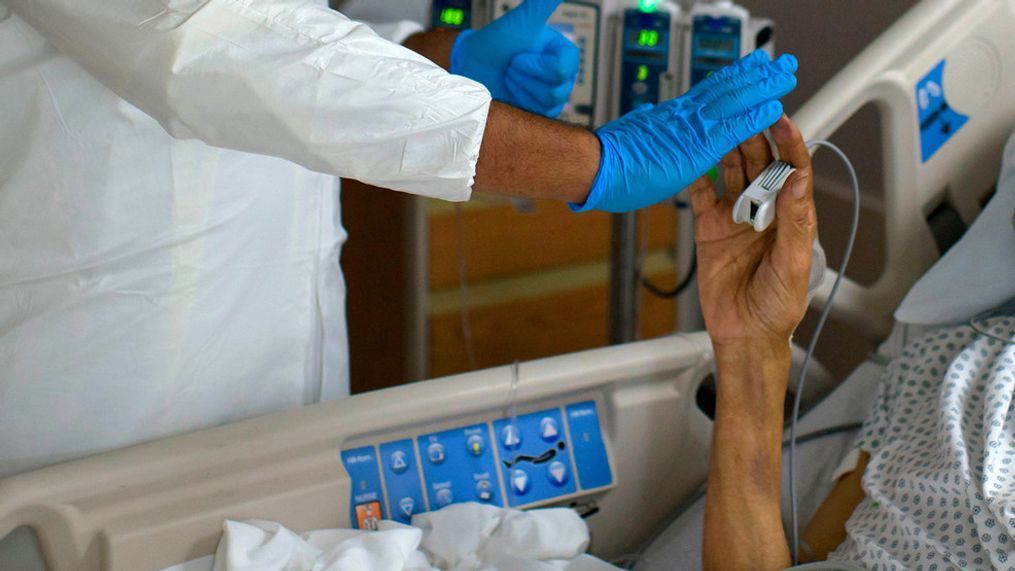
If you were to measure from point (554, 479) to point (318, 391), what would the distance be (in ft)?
1.18

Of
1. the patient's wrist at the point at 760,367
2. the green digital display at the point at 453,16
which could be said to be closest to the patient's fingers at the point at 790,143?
the patient's wrist at the point at 760,367

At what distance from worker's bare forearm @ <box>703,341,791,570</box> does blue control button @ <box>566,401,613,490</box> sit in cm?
15

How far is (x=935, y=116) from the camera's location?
162cm

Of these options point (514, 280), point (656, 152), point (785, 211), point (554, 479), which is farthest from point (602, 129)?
point (514, 280)

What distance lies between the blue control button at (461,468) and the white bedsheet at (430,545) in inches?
1.7

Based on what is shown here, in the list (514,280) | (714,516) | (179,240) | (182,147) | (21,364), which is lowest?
(514,280)

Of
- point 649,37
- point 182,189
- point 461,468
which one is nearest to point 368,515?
point 461,468

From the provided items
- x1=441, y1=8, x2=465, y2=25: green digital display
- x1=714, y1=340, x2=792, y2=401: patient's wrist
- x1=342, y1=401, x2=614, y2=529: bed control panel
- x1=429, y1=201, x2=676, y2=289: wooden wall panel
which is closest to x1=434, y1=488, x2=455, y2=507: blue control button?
x1=342, y1=401, x2=614, y2=529: bed control panel

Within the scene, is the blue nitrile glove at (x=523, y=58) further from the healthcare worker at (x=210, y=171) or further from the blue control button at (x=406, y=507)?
the blue control button at (x=406, y=507)

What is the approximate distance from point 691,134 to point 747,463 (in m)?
0.45

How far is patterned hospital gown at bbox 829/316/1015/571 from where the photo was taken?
1222mm

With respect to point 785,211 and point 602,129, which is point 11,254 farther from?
point 785,211

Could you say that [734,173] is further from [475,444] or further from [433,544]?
[433,544]

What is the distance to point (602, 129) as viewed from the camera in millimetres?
1301
